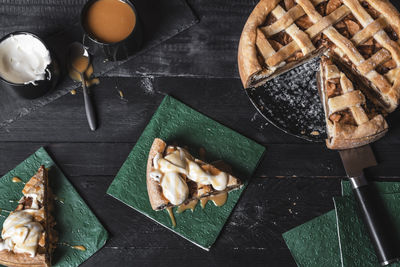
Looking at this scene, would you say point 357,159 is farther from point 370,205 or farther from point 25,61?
point 25,61

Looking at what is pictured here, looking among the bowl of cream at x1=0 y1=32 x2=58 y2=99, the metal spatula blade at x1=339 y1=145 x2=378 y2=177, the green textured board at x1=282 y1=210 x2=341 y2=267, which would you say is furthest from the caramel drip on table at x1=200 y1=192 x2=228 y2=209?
the bowl of cream at x1=0 y1=32 x2=58 y2=99

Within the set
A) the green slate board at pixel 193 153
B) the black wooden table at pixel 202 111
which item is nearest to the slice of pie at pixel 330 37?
the black wooden table at pixel 202 111

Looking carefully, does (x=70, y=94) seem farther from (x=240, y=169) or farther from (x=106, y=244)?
(x=240, y=169)

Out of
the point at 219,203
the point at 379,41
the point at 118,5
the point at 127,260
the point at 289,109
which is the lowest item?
the point at 127,260

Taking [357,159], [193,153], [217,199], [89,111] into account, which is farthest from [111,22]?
[357,159]

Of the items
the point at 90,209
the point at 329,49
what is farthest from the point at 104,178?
the point at 329,49

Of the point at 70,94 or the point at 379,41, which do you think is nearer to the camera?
the point at 379,41
